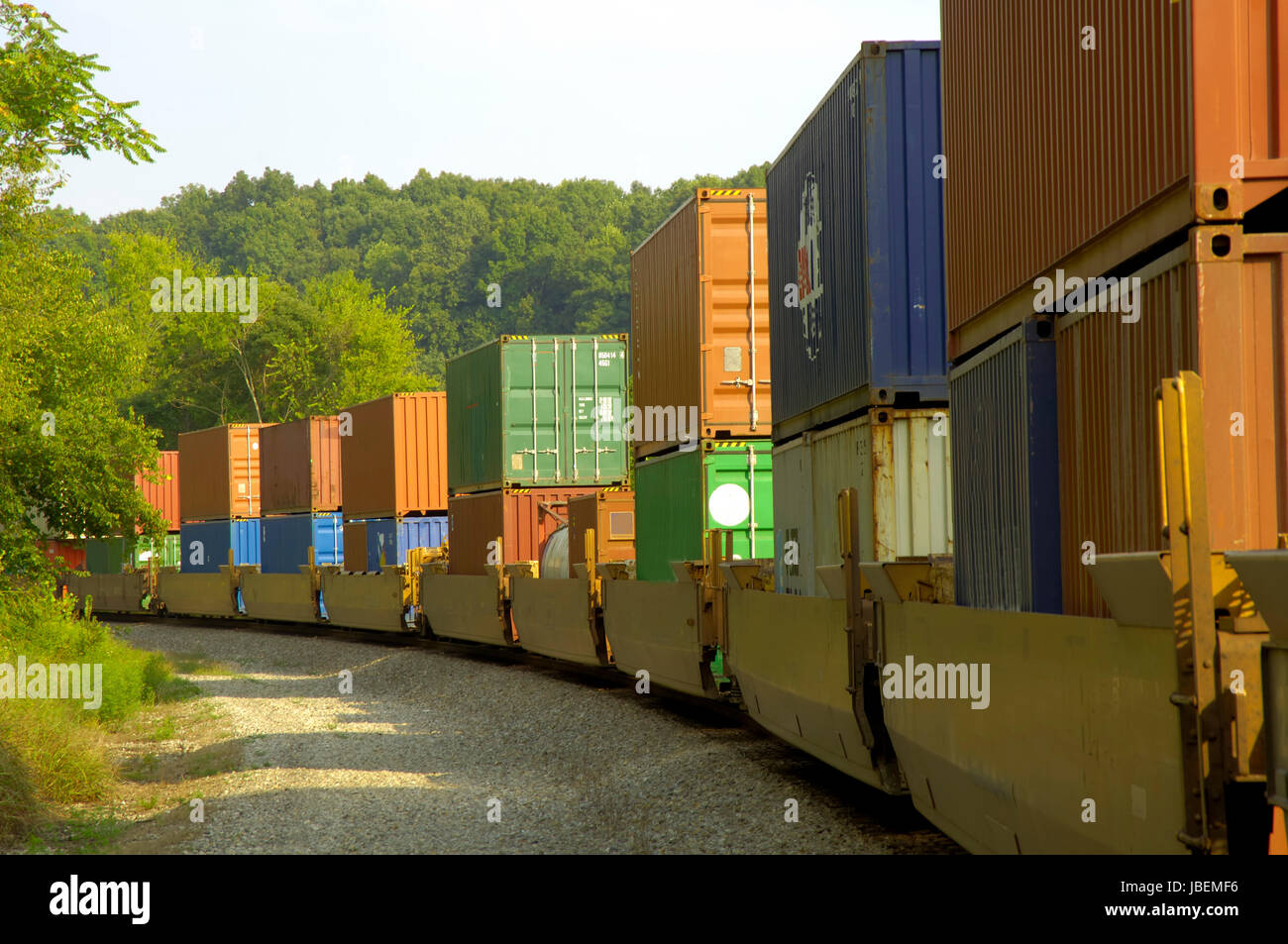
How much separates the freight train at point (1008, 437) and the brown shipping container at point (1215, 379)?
12 millimetres

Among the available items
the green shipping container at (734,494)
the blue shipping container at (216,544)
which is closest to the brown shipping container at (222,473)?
the blue shipping container at (216,544)

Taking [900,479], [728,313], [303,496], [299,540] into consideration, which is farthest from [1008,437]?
[299,540]

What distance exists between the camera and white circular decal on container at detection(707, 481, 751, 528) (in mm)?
14398

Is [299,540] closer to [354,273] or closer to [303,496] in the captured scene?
[303,496]

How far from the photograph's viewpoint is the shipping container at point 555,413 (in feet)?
73.6

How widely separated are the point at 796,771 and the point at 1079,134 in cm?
624

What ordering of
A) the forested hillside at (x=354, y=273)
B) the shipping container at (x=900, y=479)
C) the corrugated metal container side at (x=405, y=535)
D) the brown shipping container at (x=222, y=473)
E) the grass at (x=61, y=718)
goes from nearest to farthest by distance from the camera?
1. the shipping container at (x=900, y=479)
2. the grass at (x=61, y=718)
3. the corrugated metal container side at (x=405, y=535)
4. the brown shipping container at (x=222, y=473)
5. the forested hillside at (x=354, y=273)

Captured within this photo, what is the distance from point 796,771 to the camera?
10.9 meters

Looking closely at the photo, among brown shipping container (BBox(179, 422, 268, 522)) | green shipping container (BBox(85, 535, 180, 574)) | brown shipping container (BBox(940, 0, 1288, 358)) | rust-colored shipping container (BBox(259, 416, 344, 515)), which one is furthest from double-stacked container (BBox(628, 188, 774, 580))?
green shipping container (BBox(85, 535, 180, 574))

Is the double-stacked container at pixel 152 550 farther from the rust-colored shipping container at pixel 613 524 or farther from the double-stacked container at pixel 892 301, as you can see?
the double-stacked container at pixel 892 301

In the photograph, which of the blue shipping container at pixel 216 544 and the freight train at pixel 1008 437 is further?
the blue shipping container at pixel 216 544

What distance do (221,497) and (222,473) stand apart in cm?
68

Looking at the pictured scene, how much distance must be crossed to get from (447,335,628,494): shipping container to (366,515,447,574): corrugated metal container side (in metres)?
4.59
